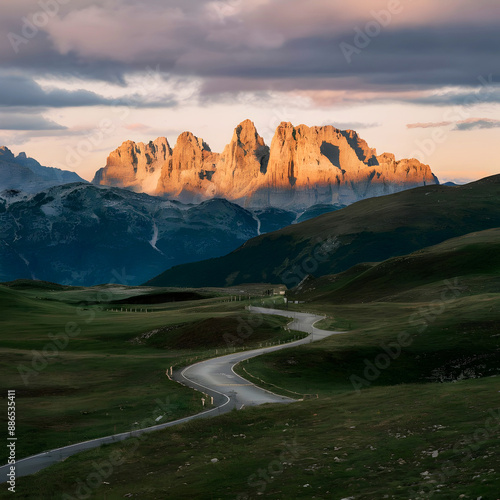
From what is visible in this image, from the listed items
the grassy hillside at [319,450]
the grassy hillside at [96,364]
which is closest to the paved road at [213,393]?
the grassy hillside at [96,364]

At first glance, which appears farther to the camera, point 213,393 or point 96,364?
point 96,364

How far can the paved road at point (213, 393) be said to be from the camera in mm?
44156

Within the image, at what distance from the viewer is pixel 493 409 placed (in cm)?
4212

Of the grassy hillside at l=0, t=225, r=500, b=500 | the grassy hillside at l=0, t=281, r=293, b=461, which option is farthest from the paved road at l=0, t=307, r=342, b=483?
the grassy hillside at l=0, t=225, r=500, b=500

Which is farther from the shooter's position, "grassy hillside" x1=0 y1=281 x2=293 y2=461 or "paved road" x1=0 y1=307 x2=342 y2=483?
"grassy hillside" x1=0 y1=281 x2=293 y2=461

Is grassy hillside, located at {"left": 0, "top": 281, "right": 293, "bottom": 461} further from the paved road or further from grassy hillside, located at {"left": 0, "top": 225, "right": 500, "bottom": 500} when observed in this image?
grassy hillside, located at {"left": 0, "top": 225, "right": 500, "bottom": 500}

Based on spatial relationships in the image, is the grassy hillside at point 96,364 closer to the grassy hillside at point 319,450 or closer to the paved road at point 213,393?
the paved road at point 213,393

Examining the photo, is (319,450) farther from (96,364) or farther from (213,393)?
(96,364)

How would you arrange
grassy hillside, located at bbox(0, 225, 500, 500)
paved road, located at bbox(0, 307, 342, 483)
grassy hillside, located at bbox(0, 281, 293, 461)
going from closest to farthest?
grassy hillside, located at bbox(0, 225, 500, 500)
paved road, located at bbox(0, 307, 342, 483)
grassy hillside, located at bbox(0, 281, 293, 461)

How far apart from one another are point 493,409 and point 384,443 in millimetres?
8698

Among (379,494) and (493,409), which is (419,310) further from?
(379,494)

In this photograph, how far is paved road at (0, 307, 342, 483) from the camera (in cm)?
4416

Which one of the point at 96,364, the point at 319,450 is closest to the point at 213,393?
the point at 319,450

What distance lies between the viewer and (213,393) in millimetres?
64500
